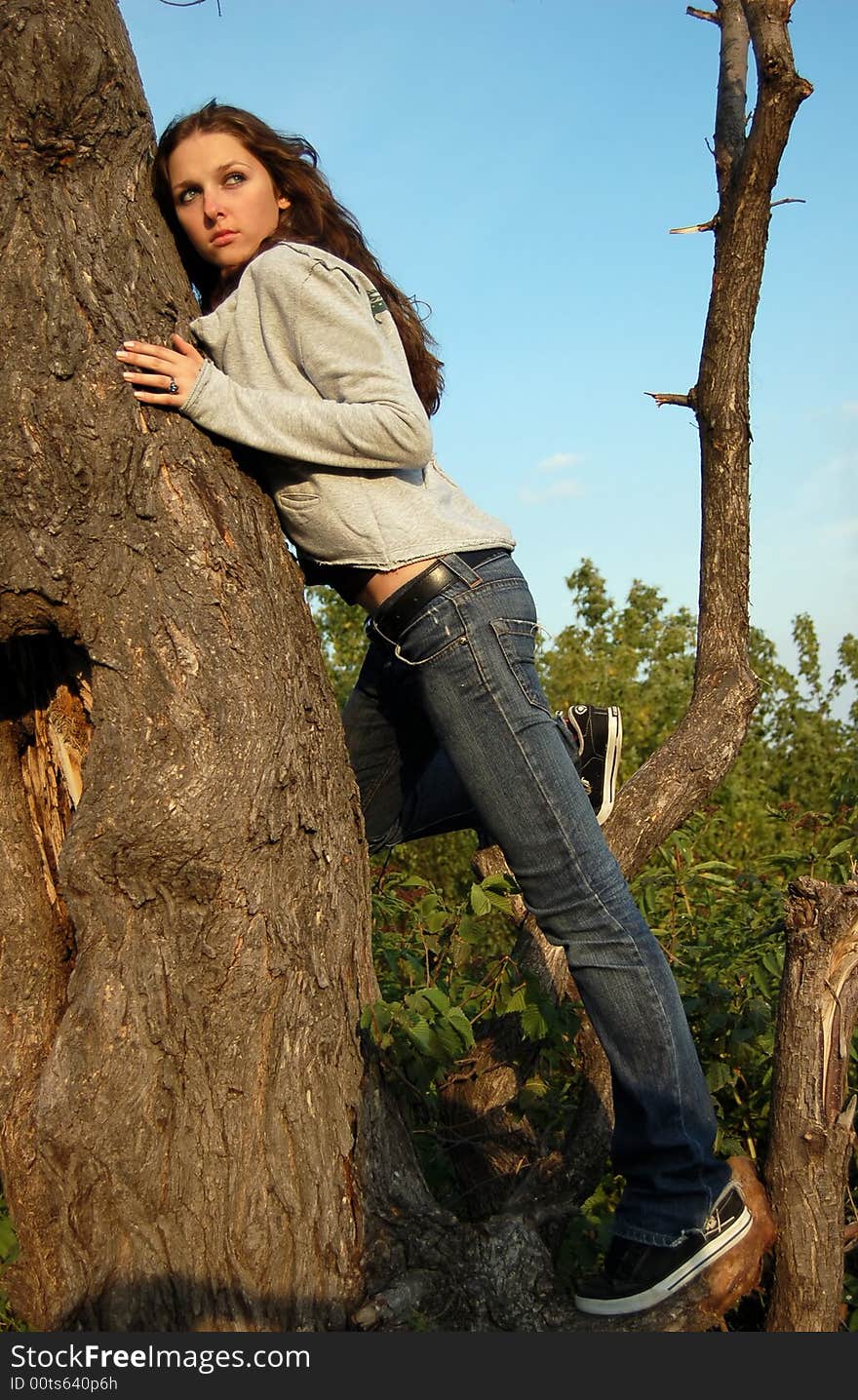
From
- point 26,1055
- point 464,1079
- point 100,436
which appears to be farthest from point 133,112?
point 464,1079

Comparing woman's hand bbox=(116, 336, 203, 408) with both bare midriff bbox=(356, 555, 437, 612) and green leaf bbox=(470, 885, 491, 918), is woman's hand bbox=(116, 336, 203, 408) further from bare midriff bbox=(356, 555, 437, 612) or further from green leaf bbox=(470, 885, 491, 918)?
green leaf bbox=(470, 885, 491, 918)

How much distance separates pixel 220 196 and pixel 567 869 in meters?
1.60

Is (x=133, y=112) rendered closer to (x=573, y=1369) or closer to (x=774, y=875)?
(x=573, y=1369)

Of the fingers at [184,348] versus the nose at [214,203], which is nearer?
the fingers at [184,348]

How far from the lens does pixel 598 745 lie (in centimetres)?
320

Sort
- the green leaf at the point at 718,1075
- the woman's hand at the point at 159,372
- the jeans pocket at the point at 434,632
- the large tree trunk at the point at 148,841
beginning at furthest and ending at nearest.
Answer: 1. the green leaf at the point at 718,1075
2. the jeans pocket at the point at 434,632
3. the woman's hand at the point at 159,372
4. the large tree trunk at the point at 148,841

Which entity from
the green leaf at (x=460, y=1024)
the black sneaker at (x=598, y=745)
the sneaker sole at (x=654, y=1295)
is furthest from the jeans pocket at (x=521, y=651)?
the sneaker sole at (x=654, y=1295)

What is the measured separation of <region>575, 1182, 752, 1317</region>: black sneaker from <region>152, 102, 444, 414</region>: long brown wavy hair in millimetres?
1912

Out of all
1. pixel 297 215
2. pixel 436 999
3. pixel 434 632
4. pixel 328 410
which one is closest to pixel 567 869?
pixel 436 999

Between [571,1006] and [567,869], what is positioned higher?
[567,869]

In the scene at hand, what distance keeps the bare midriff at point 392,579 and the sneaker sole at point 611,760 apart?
81 centimetres

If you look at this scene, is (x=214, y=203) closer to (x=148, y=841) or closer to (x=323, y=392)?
(x=323, y=392)

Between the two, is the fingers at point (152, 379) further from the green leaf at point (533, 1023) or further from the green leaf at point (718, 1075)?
the green leaf at point (718, 1075)

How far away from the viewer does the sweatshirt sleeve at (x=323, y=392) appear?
251 cm
